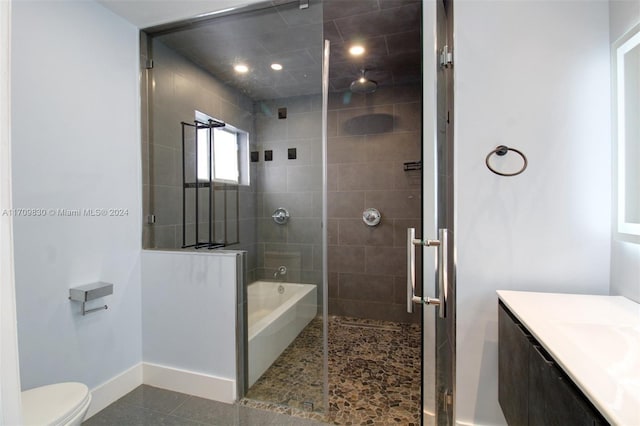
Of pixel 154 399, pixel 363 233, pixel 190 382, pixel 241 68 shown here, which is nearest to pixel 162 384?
pixel 154 399

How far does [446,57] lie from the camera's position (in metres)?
1.37

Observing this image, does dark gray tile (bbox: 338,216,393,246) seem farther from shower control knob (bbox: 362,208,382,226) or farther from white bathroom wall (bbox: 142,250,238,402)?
white bathroom wall (bbox: 142,250,238,402)

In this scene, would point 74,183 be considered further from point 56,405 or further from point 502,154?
point 502,154

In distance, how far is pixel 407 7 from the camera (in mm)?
2018

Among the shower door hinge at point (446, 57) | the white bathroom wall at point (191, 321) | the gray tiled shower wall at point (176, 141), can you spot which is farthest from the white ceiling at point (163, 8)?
the white bathroom wall at point (191, 321)

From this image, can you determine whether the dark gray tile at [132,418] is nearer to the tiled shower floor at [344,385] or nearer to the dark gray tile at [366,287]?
the tiled shower floor at [344,385]

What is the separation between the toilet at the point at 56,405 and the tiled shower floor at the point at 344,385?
0.95 m

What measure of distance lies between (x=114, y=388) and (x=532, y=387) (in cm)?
242

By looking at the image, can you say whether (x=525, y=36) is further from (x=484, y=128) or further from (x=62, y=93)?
(x=62, y=93)

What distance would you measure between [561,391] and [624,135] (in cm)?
120

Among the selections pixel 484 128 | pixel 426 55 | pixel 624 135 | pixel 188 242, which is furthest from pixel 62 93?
pixel 624 135

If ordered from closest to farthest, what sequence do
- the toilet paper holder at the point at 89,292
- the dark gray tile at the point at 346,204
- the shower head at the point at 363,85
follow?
the toilet paper holder at the point at 89,292, the shower head at the point at 363,85, the dark gray tile at the point at 346,204

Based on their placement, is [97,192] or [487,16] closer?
[487,16]

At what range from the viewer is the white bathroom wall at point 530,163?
1.41 meters
